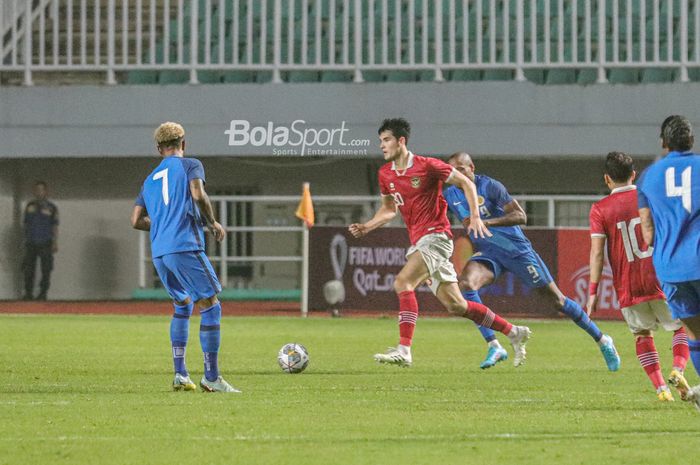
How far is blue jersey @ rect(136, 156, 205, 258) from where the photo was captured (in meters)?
9.48

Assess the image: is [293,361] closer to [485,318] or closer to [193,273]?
[485,318]

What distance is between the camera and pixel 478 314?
1163 cm

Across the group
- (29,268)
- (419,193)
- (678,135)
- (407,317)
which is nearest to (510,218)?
(419,193)

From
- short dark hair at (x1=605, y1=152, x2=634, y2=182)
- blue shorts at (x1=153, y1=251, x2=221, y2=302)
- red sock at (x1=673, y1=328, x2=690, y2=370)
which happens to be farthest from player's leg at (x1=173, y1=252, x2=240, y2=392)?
red sock at (x1=673, y1=328, x2=690, y2=370)

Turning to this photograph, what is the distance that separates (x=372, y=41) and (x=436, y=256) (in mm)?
13397

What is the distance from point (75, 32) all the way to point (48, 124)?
2.40 metres

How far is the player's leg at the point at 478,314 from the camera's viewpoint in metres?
11.4

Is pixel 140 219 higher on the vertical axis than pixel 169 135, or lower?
lower

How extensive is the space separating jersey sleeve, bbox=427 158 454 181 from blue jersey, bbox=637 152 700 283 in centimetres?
375

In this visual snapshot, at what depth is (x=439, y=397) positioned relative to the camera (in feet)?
29.9

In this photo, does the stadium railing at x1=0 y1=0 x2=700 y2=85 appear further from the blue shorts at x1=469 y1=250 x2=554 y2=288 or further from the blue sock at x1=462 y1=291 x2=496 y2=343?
the blue sock at x1=462 y1=291 x2=496 y2=343

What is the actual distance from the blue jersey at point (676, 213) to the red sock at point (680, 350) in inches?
70.6

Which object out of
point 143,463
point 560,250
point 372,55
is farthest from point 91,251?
point 143,463

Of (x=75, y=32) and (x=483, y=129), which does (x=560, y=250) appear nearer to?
(x=483, y=129)
